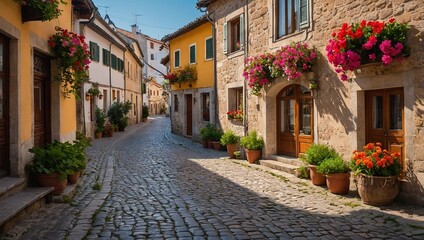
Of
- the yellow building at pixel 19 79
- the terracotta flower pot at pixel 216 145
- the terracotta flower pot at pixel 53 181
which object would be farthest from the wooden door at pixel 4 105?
the terracotta flower pot at pixel 216 145

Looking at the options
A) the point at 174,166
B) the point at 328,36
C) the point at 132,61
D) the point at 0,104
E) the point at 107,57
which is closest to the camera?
the point at 0,104

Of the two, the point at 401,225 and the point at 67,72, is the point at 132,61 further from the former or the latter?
the point at 401,225

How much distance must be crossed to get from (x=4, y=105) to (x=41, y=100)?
1929 mm

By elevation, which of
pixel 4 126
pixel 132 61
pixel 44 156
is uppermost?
pixel 132 61

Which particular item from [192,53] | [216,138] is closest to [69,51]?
[216,138]

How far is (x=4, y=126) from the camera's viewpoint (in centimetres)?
561

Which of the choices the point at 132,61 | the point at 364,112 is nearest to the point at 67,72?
the point at 364,112

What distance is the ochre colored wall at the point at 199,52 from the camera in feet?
53.8

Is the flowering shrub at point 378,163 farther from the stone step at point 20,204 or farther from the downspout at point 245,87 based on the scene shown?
the downspout at point 245,87

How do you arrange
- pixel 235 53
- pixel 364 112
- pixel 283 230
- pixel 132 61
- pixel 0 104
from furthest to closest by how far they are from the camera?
1. pixel 132 61
2. pixel 235 53
3. pixel 364 112
4. pixel 0 104
5. pixel 283 230

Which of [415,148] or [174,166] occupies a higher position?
[415,148]

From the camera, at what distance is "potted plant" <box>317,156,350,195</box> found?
727 cm

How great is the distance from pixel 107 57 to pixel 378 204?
19262 millimetres

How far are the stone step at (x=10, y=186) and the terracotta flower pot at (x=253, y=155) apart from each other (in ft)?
22.0
